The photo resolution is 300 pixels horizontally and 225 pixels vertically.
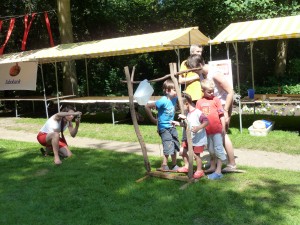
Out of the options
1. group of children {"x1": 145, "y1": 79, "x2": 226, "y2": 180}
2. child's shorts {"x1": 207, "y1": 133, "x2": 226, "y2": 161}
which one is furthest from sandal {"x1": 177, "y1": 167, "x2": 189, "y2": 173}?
child's shorts {"x1": 207, "y1": 133, "x2": 226, "y2": 161}

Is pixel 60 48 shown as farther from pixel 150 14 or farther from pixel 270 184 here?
pixel 270 184

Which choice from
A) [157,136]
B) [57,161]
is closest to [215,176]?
[57,161]

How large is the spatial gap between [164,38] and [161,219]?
296 inches

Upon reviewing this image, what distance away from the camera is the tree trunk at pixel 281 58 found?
62.4 feet

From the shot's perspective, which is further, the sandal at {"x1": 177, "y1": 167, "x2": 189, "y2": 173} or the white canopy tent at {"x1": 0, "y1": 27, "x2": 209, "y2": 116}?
the white canopy tent at {"x1": 0, "y1": 27, "x2": 209, "y2": 116}

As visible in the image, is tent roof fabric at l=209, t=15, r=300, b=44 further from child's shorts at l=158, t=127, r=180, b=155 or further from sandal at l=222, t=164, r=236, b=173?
child's shorts at l=158, t=127, r=180, b=155

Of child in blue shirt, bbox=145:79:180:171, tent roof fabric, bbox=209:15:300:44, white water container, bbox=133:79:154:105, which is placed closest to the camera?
white water container, bbox=133:79:154:105

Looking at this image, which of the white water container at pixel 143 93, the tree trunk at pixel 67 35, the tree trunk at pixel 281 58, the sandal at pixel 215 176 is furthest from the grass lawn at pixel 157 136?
the tree trunk at pixel 281 58

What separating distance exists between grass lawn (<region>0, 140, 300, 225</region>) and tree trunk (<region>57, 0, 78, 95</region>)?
9485mm

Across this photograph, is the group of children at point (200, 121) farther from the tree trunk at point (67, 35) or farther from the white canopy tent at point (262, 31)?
the tree trunk at point (67, 35)

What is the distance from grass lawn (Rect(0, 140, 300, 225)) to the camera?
14.0 feet

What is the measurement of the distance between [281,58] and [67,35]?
10505 mm

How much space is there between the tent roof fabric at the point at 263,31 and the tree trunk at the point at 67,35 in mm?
7698

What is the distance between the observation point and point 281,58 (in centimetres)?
1936
